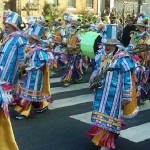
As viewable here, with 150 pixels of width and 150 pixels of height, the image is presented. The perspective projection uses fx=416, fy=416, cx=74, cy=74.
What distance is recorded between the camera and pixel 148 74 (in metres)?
9.69

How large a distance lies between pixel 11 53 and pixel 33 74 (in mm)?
538

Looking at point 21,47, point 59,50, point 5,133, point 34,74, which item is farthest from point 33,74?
point 59,50

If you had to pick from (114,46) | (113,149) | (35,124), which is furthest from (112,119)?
(35,124)

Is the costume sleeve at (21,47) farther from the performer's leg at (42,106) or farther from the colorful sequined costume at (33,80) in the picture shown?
the performer's leg at (42,106)

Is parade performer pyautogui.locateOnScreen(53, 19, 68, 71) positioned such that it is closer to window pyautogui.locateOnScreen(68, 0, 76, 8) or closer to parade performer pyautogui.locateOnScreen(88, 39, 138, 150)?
parade performer pyautogui.locateOnScreen(88, 39, 138, 150)

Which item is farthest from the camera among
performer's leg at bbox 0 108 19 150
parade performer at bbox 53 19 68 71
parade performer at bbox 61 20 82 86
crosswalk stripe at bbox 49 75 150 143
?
parade performer at bbox 53 19 68 71

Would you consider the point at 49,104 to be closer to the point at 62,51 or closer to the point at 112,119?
the point at 112,119

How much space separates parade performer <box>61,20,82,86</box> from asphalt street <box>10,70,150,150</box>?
1812mm

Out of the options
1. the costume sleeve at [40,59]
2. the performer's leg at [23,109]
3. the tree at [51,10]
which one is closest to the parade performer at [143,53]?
the costume sleeve at [40,59]

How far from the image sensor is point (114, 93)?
5574 mm

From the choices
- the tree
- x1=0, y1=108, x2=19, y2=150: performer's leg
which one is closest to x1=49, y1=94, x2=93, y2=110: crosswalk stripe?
x1=0, y1=108, x2=19, y2=150: performer's leg

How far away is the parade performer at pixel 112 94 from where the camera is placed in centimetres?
552

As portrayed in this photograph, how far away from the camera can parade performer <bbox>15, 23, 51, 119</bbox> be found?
727 centimetres

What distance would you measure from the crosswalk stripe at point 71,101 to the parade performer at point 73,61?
1296 millimetres
